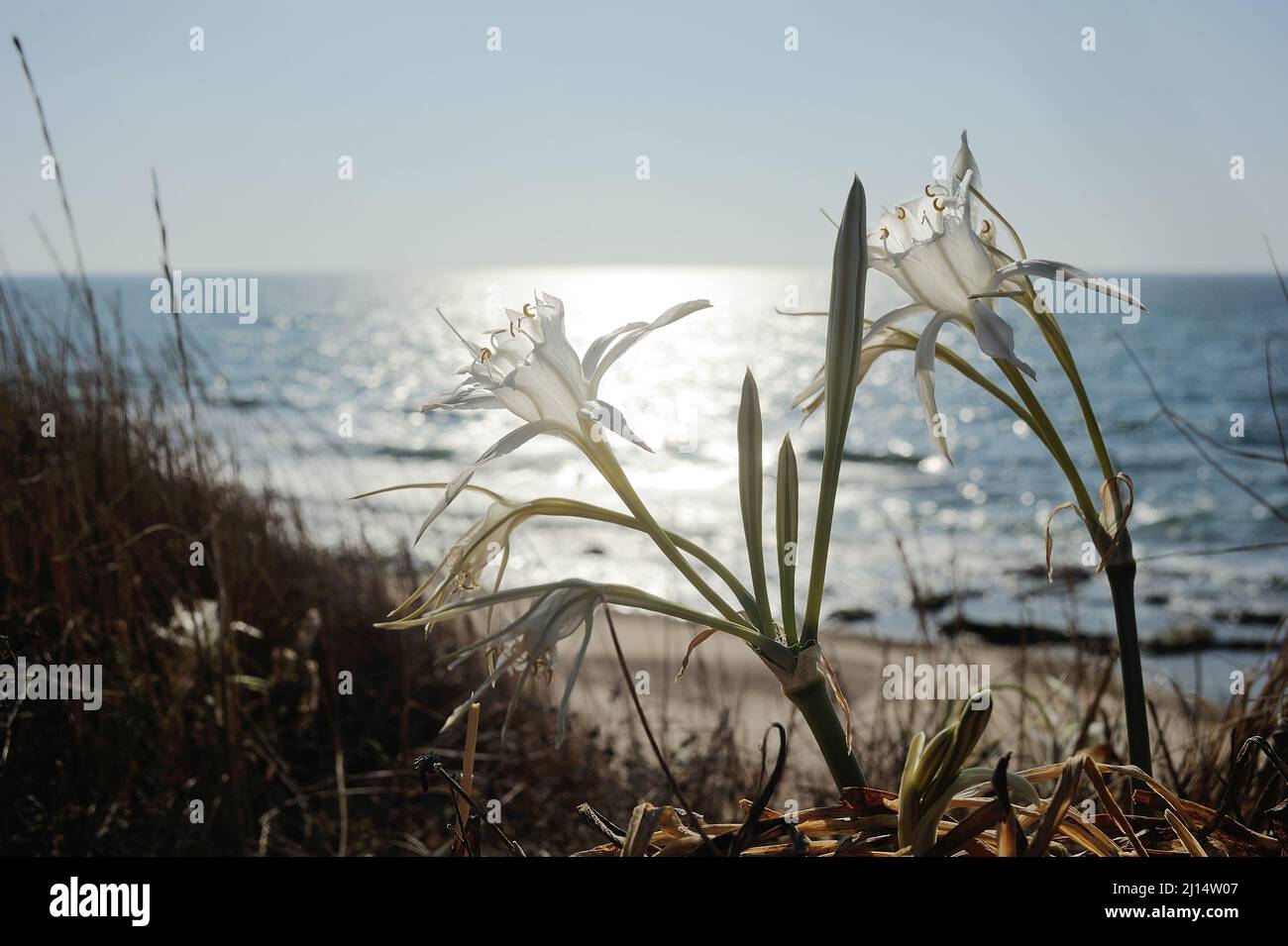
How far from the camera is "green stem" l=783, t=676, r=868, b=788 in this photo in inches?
27.9

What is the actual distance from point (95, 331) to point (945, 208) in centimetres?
325

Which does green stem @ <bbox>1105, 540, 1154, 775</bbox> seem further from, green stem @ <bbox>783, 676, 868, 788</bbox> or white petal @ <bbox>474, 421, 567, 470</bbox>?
white petal @ <bbox>474, 421, 567, 470</bbox>

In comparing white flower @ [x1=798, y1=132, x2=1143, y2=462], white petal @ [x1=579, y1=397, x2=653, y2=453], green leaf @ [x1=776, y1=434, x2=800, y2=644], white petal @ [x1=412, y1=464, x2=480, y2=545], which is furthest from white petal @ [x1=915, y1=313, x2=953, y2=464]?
white petal @ [x1=412, y1=464, x2=480, y2=545]

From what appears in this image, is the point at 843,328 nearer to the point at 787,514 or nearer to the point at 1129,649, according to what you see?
the point at 787,514

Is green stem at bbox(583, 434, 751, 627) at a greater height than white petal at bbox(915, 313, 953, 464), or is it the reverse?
white petal at bbox(915, 313, 953, 464)

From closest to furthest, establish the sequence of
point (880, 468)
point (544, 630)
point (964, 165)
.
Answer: point (544, 630) → point (964, 165) → point (880, 468)

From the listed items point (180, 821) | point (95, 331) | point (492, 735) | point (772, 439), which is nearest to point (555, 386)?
point (180, 821)

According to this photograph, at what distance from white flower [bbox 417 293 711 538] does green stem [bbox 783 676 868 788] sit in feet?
0.77

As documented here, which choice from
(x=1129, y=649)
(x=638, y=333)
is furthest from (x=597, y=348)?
(x=1129, y=649)

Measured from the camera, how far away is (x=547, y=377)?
77 centimetres

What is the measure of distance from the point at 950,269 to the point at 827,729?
0.36 meters

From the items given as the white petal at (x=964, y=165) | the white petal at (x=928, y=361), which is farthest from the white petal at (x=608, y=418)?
the white petal at (x=964, y=165)

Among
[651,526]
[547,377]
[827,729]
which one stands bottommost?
[827,729]
